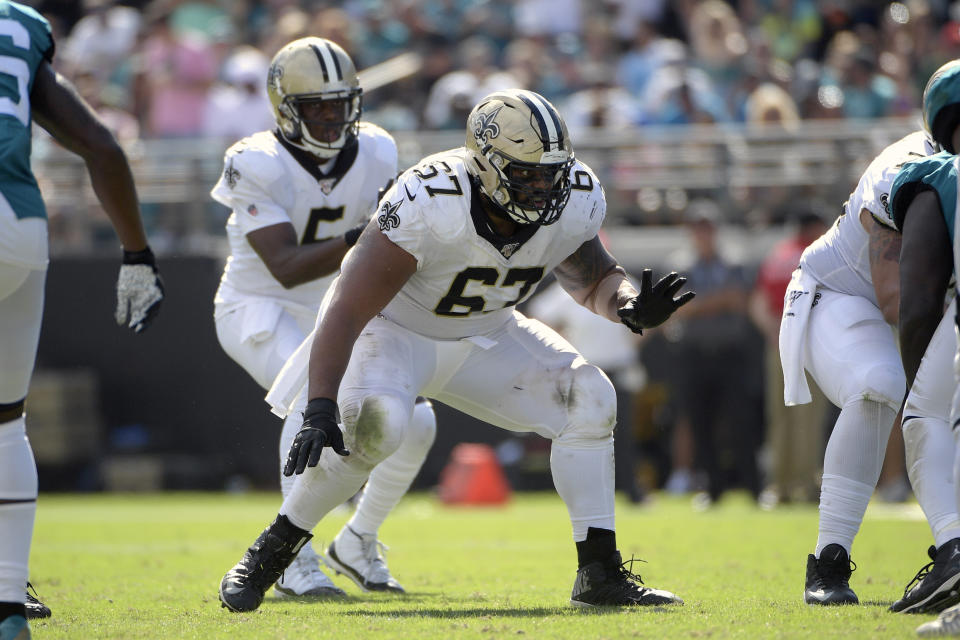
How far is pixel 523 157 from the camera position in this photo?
4363 millimetres

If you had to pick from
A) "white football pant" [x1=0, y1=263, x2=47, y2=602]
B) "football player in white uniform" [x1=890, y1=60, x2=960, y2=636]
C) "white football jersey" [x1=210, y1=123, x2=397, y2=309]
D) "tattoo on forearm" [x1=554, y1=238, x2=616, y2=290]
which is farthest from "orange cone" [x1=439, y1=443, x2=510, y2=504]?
"white football pant" [x1=0, y1=263, x2=47, y2=602]

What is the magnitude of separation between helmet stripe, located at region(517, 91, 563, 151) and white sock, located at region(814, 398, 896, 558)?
4.35 ft

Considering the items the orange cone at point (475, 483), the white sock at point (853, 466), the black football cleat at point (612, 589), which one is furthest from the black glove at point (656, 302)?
the orange cone at point (475, 483)

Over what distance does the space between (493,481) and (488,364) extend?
5721mm

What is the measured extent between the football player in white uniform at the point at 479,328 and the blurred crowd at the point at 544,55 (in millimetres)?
7166

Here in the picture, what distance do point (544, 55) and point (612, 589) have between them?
9481 millimetres

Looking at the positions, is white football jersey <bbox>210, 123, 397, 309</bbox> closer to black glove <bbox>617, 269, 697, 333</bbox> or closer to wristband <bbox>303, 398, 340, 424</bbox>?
wristband <bbox>303, 398, 340, 424</bbox>

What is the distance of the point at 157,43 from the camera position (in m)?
13.1

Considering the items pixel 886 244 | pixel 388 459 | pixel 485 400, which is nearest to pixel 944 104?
pixel 886 244

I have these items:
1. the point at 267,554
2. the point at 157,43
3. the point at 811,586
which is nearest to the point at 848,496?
the point at 811,586

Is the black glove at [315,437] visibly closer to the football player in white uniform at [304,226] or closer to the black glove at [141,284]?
the black glove at [141,284]

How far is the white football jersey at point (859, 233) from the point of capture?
448cm

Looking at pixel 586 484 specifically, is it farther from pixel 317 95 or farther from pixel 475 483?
pixel 475 483

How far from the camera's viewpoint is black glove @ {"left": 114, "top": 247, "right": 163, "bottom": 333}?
472 cm
